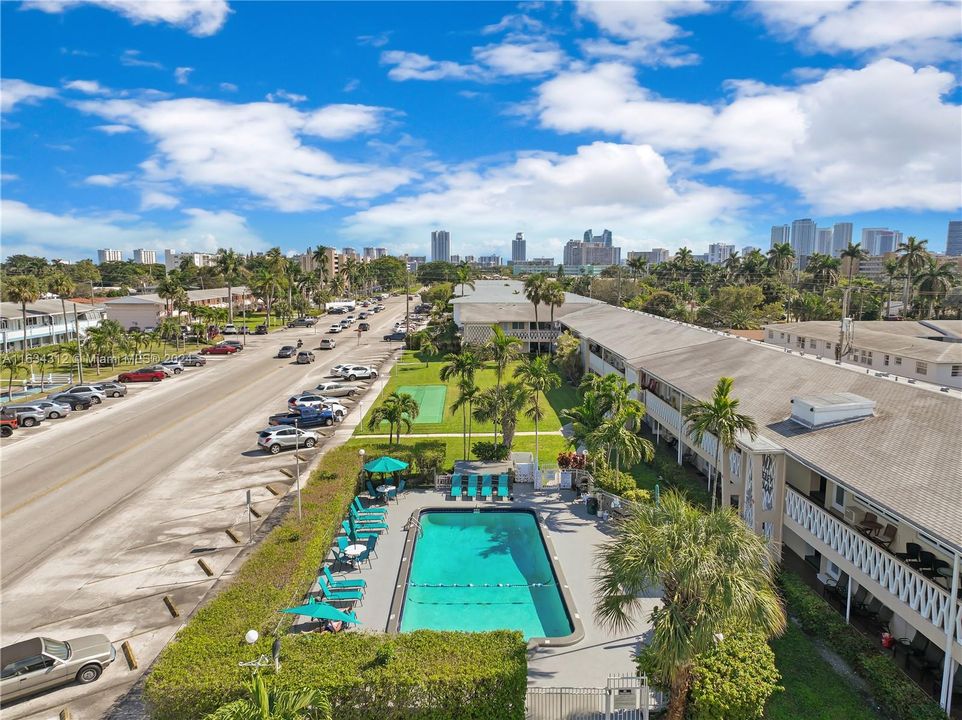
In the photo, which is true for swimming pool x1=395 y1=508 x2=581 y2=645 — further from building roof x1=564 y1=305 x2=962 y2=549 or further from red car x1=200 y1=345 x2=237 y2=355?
red car x1=200 y1=345 x2=237 y2=355

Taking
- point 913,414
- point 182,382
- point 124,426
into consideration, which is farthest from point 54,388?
point 913,414

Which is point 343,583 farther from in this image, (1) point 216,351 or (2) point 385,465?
(1) point 216,351

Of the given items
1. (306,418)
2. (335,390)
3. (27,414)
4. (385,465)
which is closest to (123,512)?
(385,465)

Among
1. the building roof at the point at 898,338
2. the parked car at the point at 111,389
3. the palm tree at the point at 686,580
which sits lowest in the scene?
the parked car at the point at 111,389

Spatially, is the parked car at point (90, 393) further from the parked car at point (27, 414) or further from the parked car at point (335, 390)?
the parked car at point (335, 390)

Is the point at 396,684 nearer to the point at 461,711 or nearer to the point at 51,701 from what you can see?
the point at 461,711

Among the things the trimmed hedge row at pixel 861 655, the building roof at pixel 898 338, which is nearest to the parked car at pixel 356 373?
the building roof at pixel 898 338

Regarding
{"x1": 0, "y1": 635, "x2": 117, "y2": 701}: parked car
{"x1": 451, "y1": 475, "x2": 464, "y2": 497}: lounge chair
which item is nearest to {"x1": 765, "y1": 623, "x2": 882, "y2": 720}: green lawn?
{"x1": 451, "y1": 475, "x2": 464, "y2": 497}: lounge chair
